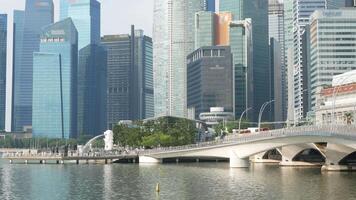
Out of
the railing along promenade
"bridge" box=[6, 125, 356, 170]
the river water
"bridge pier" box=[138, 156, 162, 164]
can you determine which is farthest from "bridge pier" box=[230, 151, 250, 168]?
"bridge pier" box=[138, 156, 162, 164]

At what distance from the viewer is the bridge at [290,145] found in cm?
9212

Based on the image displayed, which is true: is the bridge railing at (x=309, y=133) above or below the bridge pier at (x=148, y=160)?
above

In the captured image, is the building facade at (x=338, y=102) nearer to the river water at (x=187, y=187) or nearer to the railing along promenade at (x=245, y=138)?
the railing along promenade at (x=245, y=138)

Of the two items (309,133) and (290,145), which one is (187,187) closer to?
(309,133)

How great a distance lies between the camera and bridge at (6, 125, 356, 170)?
9250cm

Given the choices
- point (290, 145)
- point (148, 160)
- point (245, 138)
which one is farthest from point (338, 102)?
point (245, 138)

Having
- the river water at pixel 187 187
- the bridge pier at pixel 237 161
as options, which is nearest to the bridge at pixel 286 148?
the bridge pier at pixel 237 161

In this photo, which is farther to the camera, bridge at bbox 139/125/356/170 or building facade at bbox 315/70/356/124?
building facade at bbox 315/70/356/124

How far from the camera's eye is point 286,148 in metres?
123

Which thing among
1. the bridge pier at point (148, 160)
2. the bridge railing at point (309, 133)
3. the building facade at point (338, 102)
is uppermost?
the building facade at point (338, 102)

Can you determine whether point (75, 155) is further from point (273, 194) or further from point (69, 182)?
point (273, 194)

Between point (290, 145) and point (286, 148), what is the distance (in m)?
9.56

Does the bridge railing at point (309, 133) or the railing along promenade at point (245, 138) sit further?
the railing along promenade at point (245, 138)

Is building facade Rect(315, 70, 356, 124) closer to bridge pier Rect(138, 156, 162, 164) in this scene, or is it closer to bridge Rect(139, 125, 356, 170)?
bridge Rect(139, 125, 356, 170)
